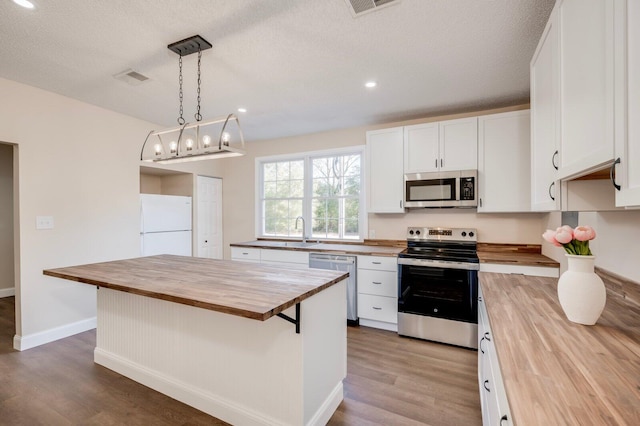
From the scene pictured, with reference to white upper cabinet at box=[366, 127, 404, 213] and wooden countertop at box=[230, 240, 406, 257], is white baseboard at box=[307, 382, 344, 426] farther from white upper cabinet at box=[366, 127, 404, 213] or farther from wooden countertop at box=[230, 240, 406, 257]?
white upper cabinet at box=[366, 127, 404, 213]

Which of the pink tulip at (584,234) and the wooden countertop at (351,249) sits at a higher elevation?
the pink tulip at (584,234)

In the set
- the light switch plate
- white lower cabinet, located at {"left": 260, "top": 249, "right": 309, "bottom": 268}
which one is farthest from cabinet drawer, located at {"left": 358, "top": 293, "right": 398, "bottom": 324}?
the light switch plate

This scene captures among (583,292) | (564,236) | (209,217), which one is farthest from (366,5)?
(209,217)

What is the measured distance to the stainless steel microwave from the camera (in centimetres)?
315

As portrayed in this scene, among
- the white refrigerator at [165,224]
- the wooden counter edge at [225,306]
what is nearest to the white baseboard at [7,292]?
the white refrigerator at [165,224]

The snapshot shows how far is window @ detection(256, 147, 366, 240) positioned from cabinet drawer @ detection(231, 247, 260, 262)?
727mm

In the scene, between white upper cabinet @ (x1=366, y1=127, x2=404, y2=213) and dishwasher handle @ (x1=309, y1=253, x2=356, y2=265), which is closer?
dishwasher handle @ (x1=309, y1=253, x2=356, y2=265)

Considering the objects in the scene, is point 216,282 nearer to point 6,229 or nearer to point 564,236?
point 564,236

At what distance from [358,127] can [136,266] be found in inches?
124

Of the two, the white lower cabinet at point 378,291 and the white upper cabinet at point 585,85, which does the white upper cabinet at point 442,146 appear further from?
the white upper cabinet at point 585,85

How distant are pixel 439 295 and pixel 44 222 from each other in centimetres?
415

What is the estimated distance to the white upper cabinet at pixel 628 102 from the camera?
82 centimetres

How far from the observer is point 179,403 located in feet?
6.59

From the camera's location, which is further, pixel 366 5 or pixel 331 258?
pixel 331 258
